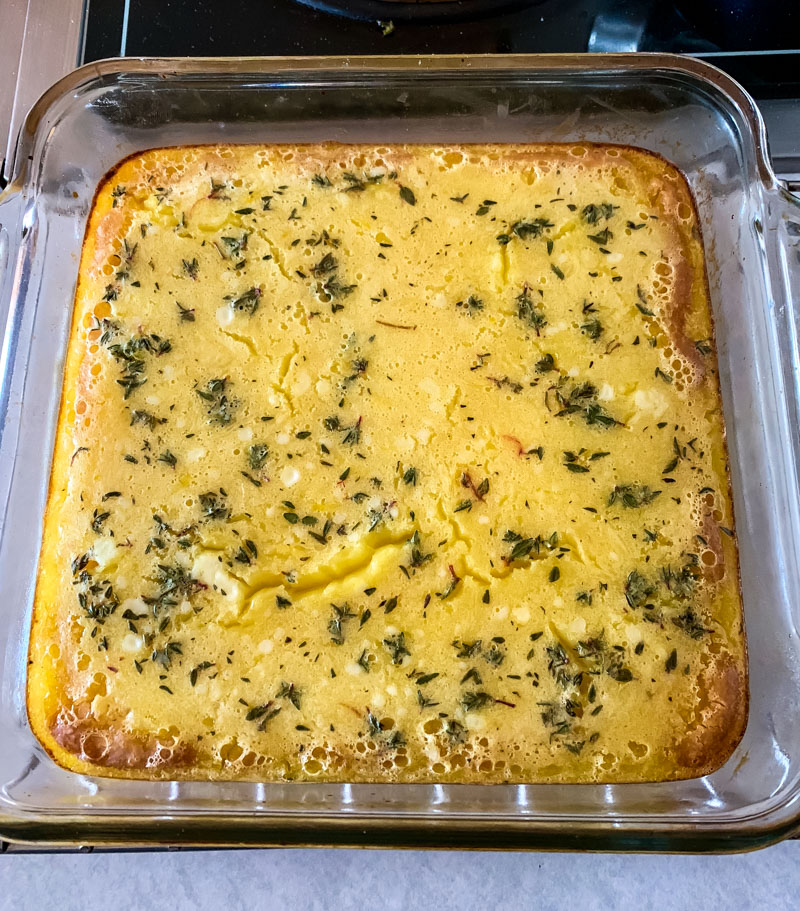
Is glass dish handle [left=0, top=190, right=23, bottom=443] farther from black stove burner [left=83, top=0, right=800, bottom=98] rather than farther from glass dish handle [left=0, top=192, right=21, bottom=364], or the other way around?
black stove burner [left=83, top=0, right=800, bottom=98]

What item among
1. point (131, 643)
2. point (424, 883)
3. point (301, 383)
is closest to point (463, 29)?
point (301, 383)

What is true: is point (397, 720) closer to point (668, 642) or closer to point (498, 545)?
point (498, 545)

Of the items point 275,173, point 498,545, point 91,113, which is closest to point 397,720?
point 498,545

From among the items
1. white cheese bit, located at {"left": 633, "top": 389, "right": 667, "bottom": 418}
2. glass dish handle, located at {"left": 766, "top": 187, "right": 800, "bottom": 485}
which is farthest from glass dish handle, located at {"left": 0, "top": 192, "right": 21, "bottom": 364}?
glass dish handle, located at {"left": 766, "top": 187, "right": 800, "bottom": 485}

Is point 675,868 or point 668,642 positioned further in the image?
point 675,868

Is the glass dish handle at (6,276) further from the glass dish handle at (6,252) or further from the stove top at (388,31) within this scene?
the stove top at (388,31)

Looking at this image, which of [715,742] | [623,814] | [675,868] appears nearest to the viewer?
[623,814]
